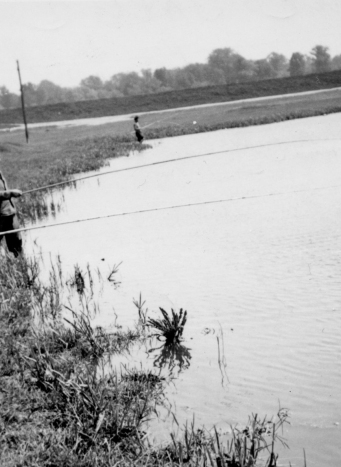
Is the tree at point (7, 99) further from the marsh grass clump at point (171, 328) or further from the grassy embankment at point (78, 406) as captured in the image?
the marsh grass clump at point (171, 328)

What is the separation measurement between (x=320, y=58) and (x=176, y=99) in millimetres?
55079

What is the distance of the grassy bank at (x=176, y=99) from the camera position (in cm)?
6800

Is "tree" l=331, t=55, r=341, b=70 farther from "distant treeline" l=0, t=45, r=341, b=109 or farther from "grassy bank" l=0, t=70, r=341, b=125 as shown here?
"grassy bank" l=0, t=70, r=341, b=125

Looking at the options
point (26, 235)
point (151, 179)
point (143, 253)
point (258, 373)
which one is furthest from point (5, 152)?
point (258, 373)

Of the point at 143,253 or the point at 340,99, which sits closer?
the point at 143,253

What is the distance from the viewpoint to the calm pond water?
460 centimetres

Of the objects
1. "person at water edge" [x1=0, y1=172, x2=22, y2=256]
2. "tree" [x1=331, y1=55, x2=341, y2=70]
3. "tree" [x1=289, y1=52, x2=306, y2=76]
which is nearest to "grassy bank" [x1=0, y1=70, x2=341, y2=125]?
"tree" [x1=289, y1=52, x2=306, y2=76]

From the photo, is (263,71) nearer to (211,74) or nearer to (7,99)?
(211,74)

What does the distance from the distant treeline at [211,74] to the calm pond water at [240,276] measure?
10349 centimetres

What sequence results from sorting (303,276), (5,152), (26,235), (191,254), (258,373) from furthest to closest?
(5,152), (26,235), (191,254), (303,276), (258,373)

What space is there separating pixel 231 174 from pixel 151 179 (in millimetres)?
2369

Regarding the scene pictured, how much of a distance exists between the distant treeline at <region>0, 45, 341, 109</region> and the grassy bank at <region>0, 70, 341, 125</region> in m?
42.1

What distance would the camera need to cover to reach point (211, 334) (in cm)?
593

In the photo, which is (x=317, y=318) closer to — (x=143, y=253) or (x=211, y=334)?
(x=211, y=334)
